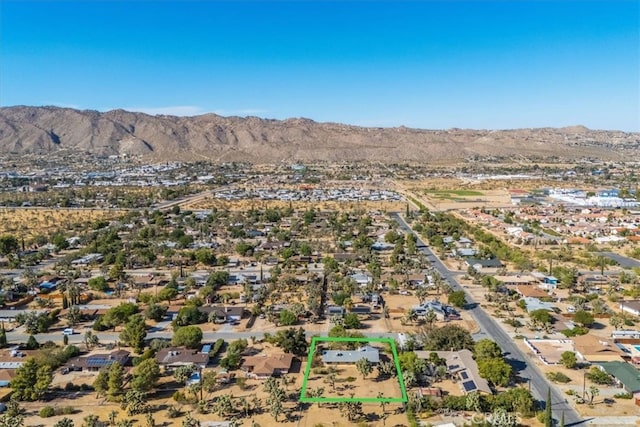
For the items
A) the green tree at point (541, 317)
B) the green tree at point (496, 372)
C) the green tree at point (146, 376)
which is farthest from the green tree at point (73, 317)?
the green tree at point (541, 317)

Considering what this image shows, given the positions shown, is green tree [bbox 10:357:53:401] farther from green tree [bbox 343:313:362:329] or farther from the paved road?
the paved road

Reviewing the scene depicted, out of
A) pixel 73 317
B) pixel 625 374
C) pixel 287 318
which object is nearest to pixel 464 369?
pixel 625 374

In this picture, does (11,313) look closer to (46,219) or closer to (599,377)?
(599,377)

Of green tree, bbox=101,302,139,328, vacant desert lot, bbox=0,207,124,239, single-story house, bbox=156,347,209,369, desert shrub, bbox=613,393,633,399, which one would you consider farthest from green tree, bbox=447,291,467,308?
vacant desert lot, bbox=0,207,124,239

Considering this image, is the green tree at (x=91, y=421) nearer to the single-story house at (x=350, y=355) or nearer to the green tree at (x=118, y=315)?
the single-story house at (x=350, y=355)

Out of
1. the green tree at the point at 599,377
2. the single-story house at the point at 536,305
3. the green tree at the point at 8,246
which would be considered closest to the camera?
the green tree at the point at 599,377

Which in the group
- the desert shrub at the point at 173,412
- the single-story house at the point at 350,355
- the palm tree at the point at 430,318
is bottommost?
the desert shrub at the point at 173,412
